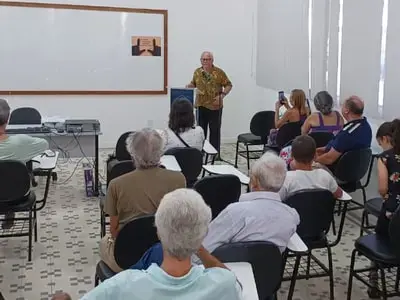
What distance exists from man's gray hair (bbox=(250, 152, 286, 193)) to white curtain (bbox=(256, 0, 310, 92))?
3.89 meters

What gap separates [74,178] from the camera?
605 centimetres

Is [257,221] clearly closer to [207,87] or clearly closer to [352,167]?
[352,167]

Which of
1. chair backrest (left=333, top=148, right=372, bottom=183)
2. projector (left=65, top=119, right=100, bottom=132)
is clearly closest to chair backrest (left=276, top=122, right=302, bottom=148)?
chair backrest (left=333, top=148, right=372, bottom=183)

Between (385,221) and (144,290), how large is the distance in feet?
6.71

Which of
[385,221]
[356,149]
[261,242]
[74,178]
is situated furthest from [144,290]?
[74,178]

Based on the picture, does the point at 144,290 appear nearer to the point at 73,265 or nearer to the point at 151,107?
the point at 73,265

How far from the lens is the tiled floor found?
10.9 ft

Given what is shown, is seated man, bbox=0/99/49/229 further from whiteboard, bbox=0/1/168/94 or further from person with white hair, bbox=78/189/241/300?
whiteboard, bbox=0/1/168/94

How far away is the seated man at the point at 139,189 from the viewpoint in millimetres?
2629

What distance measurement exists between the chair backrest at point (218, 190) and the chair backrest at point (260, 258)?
41.4 inches

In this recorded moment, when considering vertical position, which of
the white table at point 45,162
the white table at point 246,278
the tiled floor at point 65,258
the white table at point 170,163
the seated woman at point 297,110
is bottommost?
the tiled floor at point 65,258

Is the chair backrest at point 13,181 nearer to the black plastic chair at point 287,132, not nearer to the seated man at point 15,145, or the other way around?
the seated man at point 15,145

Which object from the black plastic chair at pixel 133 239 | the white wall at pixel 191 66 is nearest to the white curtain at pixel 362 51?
the white wall at pixel 191 66

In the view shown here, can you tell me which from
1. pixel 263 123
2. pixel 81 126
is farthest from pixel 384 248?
pixel 263 123
